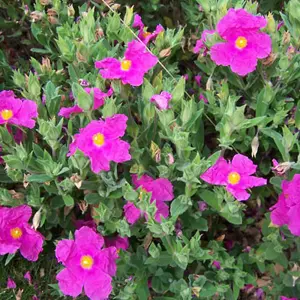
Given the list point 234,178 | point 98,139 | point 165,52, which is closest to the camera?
point 98,139

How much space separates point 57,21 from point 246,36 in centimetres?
84

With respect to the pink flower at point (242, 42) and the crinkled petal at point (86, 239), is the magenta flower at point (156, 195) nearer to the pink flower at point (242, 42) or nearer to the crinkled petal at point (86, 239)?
the crinkled petal at point (86, 239)

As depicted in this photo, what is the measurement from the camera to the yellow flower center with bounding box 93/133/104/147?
1.59 metres

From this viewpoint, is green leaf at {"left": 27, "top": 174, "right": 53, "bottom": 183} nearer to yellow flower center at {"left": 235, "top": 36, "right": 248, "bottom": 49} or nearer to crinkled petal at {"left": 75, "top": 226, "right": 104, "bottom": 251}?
crinkled petal at {"left": 75, "top": 226, "right": 104, "bottom": 251}

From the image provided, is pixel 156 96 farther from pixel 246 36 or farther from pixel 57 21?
pixel 57 21

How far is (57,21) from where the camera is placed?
2.21 m

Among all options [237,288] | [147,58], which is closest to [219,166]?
[147,58]

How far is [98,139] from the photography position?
159 centimetres

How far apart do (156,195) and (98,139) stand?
0.33 m

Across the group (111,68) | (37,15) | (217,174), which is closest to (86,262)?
(217,174)

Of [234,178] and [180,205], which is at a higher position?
[234,178]

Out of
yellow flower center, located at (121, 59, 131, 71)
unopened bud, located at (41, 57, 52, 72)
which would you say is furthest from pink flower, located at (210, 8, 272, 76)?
unopened bud, located at (41, 57, 52, 72)

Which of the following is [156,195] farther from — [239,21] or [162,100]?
[239,21]

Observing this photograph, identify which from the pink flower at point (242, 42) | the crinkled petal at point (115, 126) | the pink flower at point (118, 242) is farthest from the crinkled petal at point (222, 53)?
the pink flower at point (118, 242)
